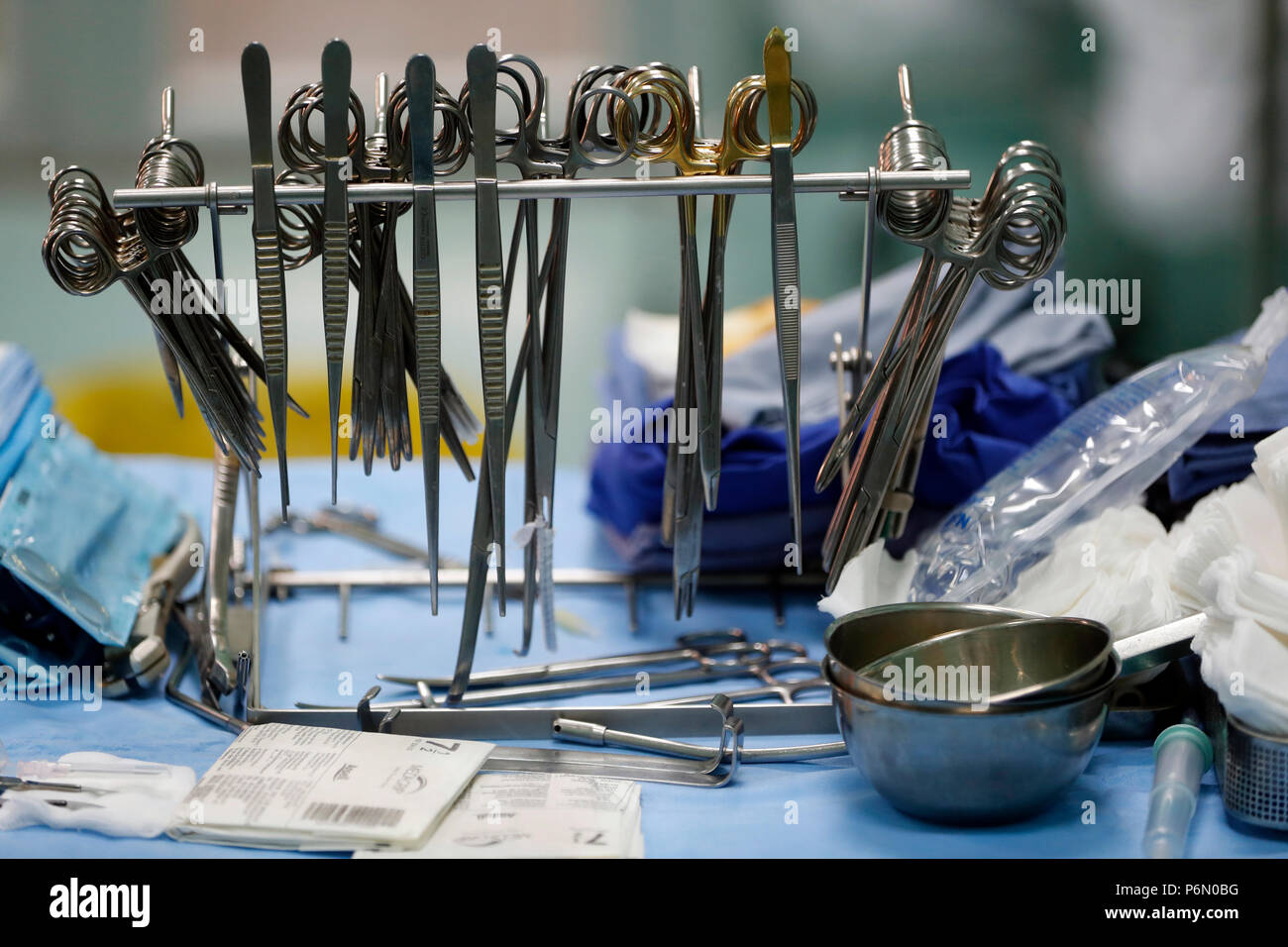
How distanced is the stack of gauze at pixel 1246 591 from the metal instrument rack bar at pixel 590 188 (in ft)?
0.95

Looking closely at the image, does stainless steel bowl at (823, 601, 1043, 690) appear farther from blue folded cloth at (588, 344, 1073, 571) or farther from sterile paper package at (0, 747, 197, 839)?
sterile paper package at (0, 747, 197, 839)

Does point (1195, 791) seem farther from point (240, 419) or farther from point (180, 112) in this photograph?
point (180, 112)

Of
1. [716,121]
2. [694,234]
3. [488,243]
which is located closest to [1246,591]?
[694,234]

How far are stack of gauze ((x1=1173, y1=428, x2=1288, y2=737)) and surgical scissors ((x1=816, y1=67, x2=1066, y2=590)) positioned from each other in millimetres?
206

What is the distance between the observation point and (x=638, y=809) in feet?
2.51

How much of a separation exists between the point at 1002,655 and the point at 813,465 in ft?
1.27

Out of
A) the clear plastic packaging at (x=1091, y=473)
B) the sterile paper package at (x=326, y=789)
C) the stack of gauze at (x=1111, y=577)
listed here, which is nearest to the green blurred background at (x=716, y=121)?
the clear plastic packaging at (x=1091, y=473)

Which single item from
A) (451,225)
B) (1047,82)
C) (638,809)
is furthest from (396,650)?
(1047,82)

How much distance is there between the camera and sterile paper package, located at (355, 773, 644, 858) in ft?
2.27

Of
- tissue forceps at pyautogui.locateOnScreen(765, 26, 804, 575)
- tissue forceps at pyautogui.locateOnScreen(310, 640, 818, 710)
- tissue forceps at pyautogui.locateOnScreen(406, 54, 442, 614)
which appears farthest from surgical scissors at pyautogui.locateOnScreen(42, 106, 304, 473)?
tissue forceps at pyautogui.locateOnScreen(765, 26, 804, 575)

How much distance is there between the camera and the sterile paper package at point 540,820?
69cm

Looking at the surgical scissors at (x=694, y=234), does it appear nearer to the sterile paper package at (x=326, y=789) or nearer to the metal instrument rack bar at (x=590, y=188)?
the metal instrument rack bar at (x=590, y=188)

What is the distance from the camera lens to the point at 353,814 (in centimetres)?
72

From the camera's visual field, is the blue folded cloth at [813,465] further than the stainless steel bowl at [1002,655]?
Yes
